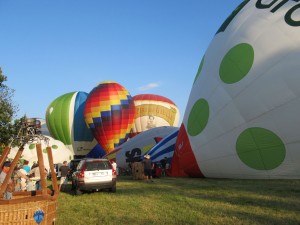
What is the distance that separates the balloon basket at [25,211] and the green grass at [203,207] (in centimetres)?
262

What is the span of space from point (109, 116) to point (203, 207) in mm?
25612

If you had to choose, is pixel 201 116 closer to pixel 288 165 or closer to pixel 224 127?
pixel 224 127

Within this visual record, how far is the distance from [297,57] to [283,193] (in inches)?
177

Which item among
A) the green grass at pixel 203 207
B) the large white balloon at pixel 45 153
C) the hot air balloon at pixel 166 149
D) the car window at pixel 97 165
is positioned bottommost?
the green grass at pixel 203 207

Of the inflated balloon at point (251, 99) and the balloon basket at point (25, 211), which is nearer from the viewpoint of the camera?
the balloon basket at point (25, 211)

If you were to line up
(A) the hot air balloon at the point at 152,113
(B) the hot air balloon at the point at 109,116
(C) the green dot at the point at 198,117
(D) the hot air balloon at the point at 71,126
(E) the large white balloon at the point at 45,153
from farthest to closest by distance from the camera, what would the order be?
(A) the hot air balloon at the point at 152,113 → (D) the hot air balloon at the point at 71,126 → (B) the hot air balloon at the point at 109,116 → (E) the large white balloon at the point at 45,153 → (C) the green dot at the point at 198,117

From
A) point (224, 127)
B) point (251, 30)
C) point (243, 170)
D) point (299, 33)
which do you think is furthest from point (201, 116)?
point (299, 33)

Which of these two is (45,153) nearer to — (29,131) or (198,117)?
(198,117)

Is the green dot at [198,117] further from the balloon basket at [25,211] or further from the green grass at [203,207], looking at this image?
the balloon basket at [25,211]

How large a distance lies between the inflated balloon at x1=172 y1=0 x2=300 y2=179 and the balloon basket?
8617 millimetres

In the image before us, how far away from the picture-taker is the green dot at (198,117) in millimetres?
13801

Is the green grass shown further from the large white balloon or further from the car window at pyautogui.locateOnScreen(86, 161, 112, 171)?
the large white balloon

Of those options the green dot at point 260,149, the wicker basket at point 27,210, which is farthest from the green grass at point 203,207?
the wicker basket at point 27,210

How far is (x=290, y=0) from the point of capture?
12258 millimetres
